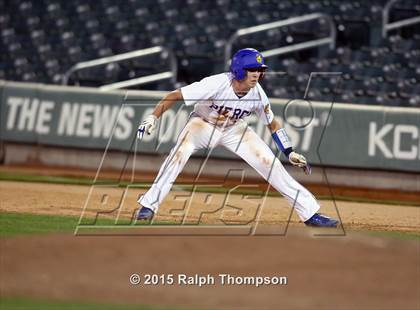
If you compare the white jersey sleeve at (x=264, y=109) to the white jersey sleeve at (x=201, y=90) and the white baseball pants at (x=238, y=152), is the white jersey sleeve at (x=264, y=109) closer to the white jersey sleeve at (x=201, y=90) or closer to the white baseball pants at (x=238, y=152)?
the white baseball pants at (x=238, y=152)

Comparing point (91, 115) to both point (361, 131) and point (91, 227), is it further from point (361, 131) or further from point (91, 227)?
point (91, 227)

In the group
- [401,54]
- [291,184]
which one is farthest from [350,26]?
[291,184]

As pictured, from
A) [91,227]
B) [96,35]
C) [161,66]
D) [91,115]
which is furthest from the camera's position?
[96,35]

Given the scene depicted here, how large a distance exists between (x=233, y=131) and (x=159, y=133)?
7515mm

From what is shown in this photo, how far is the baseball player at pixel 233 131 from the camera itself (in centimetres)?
1095

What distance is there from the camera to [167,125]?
18844mm

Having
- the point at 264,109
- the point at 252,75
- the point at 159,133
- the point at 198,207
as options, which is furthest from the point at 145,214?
the point at 159,133

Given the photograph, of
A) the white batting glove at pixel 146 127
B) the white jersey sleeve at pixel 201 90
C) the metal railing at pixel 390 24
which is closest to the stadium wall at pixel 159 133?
the metal railing at pixel 390 24

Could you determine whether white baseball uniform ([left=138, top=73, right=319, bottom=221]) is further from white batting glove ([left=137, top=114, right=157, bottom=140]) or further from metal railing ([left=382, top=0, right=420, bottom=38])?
metal railing ([left=382, top=0, right=420, bottom=38])

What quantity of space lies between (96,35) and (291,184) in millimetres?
14049

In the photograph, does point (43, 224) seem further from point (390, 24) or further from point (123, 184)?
point (390, 24)

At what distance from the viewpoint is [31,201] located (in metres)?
14.0

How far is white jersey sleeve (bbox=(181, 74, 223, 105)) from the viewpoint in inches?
428

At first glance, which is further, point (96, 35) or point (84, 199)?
point (96, 35)
